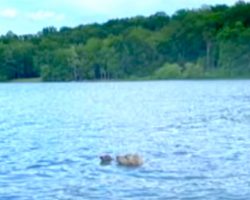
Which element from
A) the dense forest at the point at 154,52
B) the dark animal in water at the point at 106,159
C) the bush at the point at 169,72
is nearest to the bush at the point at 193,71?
the dense forest at the point at 154,52

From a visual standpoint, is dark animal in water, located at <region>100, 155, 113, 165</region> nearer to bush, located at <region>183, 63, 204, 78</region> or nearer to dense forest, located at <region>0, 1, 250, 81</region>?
dense forest, located at <region>0, 1, 250, 81</region>

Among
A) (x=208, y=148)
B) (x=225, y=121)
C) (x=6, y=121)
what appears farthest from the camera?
(x=6, y=121)

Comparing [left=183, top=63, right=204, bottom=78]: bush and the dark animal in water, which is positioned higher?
the dark animal in water

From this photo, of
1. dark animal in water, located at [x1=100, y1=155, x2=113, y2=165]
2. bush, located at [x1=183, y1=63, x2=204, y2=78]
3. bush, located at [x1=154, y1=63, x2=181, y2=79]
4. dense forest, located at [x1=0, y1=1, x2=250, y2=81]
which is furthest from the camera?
bush, located at [x1=154, y1=63, x2=181, y2=79]

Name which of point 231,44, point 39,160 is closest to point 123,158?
point 39,160

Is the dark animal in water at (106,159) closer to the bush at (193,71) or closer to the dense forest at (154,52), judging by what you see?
the dense forest at (154,52)

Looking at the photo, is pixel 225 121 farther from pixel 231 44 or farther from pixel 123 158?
pixel 231 44

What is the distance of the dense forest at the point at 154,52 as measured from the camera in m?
151

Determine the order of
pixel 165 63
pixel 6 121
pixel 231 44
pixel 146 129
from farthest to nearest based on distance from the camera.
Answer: pixel 165 63, pixel 231 44, pixel 6 121, pixel 146 129

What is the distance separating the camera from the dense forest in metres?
151

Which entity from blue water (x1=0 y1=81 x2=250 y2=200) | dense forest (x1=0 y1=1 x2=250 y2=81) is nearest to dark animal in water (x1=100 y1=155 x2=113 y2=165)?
blue water (x1=0 y1=81 x2=250 y2=200)

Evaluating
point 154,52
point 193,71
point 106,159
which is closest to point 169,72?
point 193,71

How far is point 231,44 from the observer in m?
151

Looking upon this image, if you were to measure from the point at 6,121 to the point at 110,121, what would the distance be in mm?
8134
